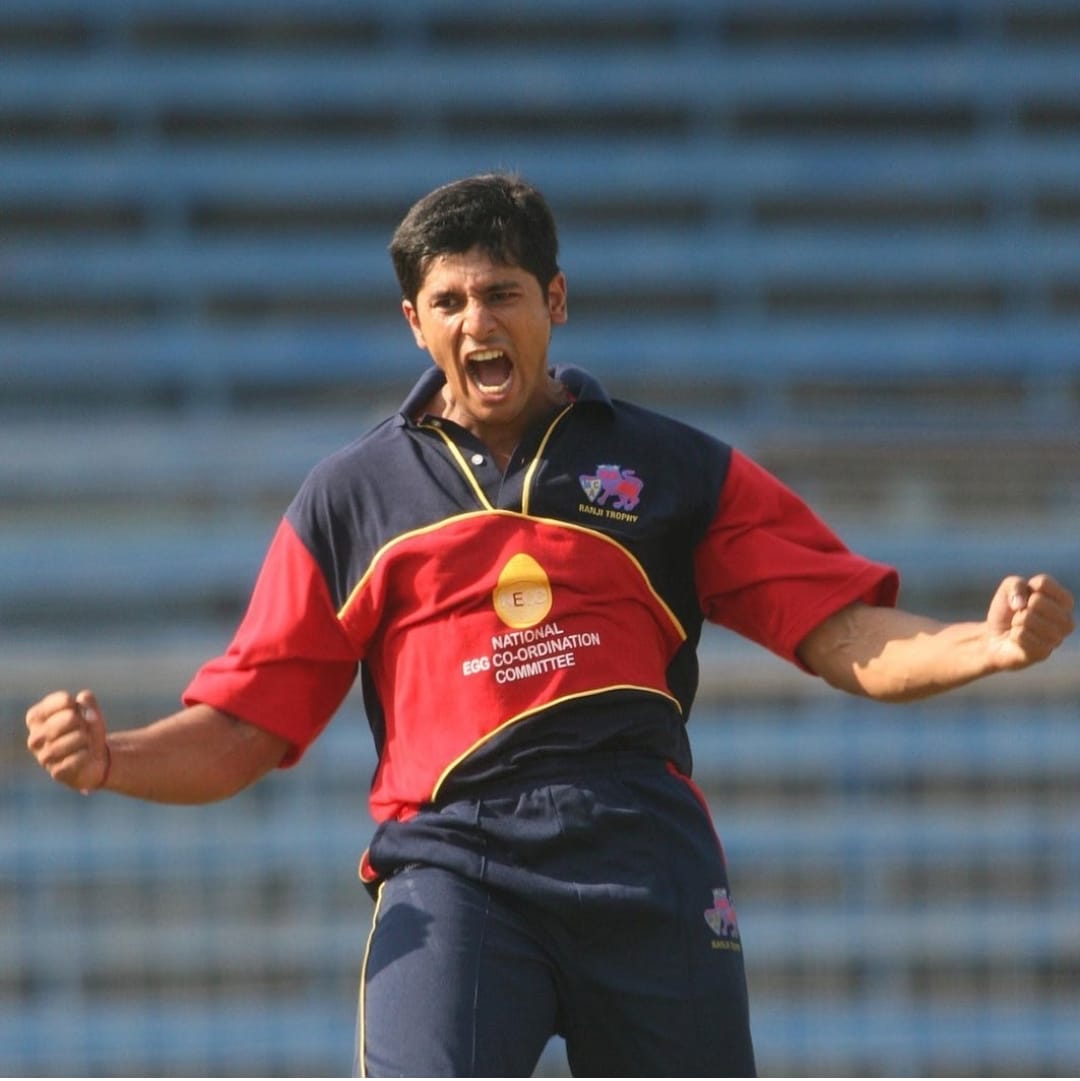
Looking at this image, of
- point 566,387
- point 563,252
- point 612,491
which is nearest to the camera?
point 612,491

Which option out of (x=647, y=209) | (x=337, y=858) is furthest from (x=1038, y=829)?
(x=647, y=209)

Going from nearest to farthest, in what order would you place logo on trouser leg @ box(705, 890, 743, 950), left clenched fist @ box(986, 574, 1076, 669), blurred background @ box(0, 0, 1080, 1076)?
left clenched fist @ box(986, 574, 1076, 669) < logo on trouser leg @ box(705, 890, 743, 950) < blurred background @ box(0, 0, 1080, 1076)

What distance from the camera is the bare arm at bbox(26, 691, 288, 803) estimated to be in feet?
8.32

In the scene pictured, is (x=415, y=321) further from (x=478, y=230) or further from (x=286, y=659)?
(x=286, y=659)

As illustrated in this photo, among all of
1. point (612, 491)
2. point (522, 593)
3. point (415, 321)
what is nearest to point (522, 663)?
point (522, 593)

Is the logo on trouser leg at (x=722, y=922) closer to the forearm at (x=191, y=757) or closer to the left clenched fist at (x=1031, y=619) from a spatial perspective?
the left clenched fist at (x=1031, y=619)

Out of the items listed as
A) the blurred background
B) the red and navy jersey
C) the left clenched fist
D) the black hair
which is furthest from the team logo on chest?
the blurred background

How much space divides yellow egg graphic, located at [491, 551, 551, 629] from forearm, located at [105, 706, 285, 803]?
1.21 ft

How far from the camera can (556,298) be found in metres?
2.78

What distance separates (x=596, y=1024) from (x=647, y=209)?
7646mm

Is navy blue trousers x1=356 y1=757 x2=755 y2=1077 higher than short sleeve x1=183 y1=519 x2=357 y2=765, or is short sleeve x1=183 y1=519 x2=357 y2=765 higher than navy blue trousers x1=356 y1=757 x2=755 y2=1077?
short sleeve x1=183 y1=519 x2=357 y2=765

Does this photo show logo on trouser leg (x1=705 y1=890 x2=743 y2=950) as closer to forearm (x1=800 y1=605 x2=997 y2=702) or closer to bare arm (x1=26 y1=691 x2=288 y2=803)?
forearm (x1=800 y1=605 x2=997 y2=702)

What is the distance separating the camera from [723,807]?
6699 mm

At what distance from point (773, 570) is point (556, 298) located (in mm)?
424
